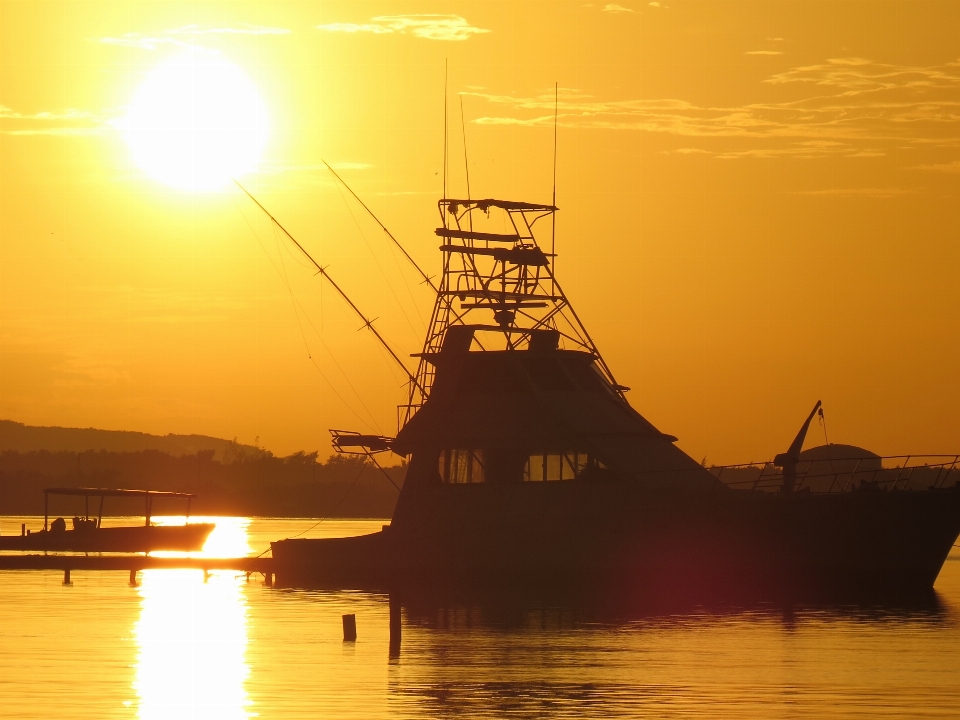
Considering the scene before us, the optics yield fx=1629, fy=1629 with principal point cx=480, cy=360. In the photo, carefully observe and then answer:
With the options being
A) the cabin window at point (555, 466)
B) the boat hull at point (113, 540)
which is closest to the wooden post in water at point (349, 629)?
the cabin window at point (555, 466)

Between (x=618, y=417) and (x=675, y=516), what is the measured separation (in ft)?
15.4

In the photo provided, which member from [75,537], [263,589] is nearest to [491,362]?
[263,589]

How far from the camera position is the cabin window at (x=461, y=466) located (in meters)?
56.1

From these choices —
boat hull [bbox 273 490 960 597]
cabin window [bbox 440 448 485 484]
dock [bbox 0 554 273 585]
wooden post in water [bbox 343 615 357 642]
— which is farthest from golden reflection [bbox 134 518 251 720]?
cabin window [bbox 440 448 485 484]

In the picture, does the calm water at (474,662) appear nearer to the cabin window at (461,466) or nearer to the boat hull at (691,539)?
the boat hull at (691,539)

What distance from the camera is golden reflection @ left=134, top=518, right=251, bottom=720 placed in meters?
33.3

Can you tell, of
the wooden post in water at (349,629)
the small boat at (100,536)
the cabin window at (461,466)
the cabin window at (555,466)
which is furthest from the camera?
the small boat at (100,536)

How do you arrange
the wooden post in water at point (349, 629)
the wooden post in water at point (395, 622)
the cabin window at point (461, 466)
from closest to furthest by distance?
1. the wooden post in water at point (395, 622)
2. the wooden post in water at point (349, 629)
3. the cabin window at point (461, 466)

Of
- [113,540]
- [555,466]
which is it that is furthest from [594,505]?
[113,540]

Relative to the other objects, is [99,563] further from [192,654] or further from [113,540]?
[113,540]

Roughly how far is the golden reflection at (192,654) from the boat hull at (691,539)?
7001 millimetres

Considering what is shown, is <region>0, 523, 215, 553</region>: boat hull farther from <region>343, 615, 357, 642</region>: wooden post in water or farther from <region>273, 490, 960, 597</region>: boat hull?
<region>343, 615, 357, 642</region>: wooden post in water

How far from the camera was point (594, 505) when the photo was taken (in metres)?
53.6

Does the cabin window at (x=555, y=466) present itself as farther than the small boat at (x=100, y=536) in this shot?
No
